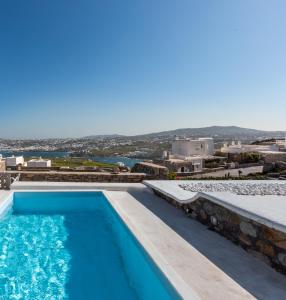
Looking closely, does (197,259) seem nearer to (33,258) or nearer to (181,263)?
(181,263)

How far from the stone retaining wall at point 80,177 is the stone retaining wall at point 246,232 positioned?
16.9ft

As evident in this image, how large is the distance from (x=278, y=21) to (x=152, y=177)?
875 centimetres

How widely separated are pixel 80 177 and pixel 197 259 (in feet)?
26.0

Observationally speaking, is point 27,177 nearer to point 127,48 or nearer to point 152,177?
point 152,177

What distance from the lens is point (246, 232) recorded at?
15.8ft

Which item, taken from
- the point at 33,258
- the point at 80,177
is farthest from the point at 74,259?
the point at 80,177

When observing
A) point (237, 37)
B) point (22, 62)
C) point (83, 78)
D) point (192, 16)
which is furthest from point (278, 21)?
point (22, 62)

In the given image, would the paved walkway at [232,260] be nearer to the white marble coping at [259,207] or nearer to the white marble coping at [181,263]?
the white marble coping at [181,263]

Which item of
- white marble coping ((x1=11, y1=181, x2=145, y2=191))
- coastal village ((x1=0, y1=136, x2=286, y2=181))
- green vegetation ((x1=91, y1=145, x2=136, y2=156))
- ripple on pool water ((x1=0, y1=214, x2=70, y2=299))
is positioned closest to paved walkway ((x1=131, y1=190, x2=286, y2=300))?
ripple on pool water ((x1=0, y1=214, x2=70, y2=299))

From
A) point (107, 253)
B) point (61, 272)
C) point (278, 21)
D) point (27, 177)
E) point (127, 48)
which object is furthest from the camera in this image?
point (127, 48)

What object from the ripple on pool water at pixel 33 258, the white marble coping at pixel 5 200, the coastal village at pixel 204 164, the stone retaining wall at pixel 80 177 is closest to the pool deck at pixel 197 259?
the ripple on pool water at pixel 33 258

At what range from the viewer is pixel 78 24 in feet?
54.7

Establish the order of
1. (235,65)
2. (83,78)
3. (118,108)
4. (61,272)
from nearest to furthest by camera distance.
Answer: (61,272) → (235,65) → (83,78) → (118,108)

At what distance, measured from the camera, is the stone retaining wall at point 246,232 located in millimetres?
4094
